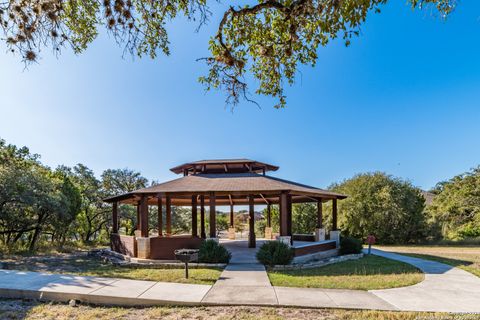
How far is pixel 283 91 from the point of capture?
22.2 ft

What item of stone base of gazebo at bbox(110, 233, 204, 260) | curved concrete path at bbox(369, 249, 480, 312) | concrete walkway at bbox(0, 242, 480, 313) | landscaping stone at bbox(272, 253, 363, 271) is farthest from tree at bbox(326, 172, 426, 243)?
stone base of gazebo at bbox(110, 233, 204, 260)

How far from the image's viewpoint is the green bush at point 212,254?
1090 centimetres

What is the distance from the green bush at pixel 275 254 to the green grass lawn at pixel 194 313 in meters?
4.74

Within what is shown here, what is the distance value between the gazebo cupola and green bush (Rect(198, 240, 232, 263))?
5956 millimetres

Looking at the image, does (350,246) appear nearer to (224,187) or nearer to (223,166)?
(224,187)

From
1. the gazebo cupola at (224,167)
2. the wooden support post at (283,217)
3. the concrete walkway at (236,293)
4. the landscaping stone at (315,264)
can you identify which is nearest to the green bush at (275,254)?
the landscaping stone at (315,264)

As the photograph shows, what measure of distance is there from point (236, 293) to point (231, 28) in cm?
604

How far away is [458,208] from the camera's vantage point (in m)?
23.5

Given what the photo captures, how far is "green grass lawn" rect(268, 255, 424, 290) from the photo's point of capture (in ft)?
26.3

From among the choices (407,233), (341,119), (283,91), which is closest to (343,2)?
(283,91)

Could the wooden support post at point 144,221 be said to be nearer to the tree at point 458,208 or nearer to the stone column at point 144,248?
the stone column at point 144,248

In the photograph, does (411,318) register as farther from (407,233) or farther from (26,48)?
(407,233)

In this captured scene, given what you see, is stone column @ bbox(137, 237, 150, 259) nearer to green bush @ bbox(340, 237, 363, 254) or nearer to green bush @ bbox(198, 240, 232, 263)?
green bush @ bbox(198, 240, 232, 263)

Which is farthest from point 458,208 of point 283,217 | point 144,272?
point 144,272
